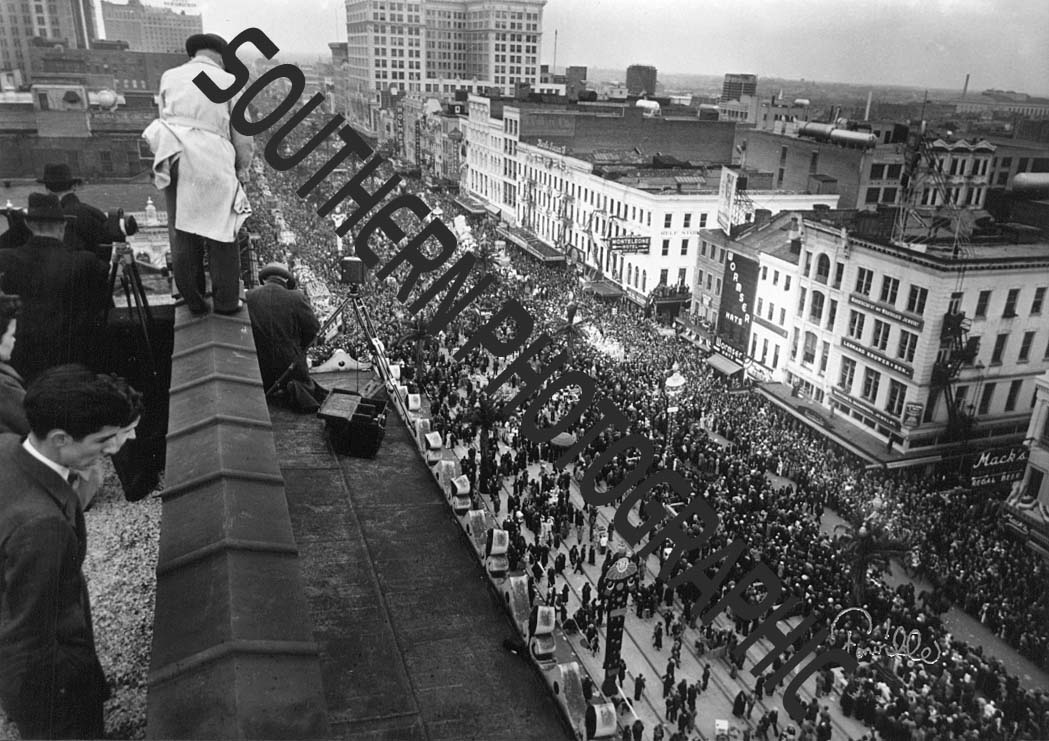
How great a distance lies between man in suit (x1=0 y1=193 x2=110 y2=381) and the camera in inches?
246

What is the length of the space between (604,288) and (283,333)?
43831mm

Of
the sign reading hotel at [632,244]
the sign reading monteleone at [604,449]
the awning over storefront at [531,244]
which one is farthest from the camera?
the awning over storefront at [531,244]

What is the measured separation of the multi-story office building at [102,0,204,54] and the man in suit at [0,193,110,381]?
8281 cm

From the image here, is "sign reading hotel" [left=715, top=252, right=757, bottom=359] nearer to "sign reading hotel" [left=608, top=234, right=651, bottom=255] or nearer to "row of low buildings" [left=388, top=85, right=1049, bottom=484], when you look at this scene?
"row of low buildings" [left=388, top=85, right=1049, bottom=484]

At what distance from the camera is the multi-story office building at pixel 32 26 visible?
80625 millimetres

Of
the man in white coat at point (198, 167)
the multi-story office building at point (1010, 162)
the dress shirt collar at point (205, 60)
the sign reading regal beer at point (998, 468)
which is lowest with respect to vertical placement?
the sign reading regal beer at point (998, 468)

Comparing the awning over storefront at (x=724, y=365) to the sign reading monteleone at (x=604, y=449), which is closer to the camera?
the sign reading monteleone at (x=604, y=449)

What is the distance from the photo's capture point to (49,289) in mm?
6363

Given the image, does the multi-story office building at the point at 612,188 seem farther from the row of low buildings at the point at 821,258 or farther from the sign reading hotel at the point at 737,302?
the sign reading hotel at the point at 737,302

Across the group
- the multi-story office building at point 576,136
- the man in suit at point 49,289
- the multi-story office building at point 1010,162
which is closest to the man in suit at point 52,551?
the man in suit at point 49,289

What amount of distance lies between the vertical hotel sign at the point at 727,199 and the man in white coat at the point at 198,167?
39866 mm

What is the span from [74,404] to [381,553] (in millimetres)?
4569

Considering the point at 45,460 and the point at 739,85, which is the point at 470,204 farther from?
the point at 45,460

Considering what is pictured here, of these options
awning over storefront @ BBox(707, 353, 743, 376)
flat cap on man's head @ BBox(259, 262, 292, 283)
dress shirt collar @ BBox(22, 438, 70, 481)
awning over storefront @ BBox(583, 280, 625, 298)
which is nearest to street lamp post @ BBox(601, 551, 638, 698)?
flat cap on man's head @ BBox(259, 262, 292, 283)
